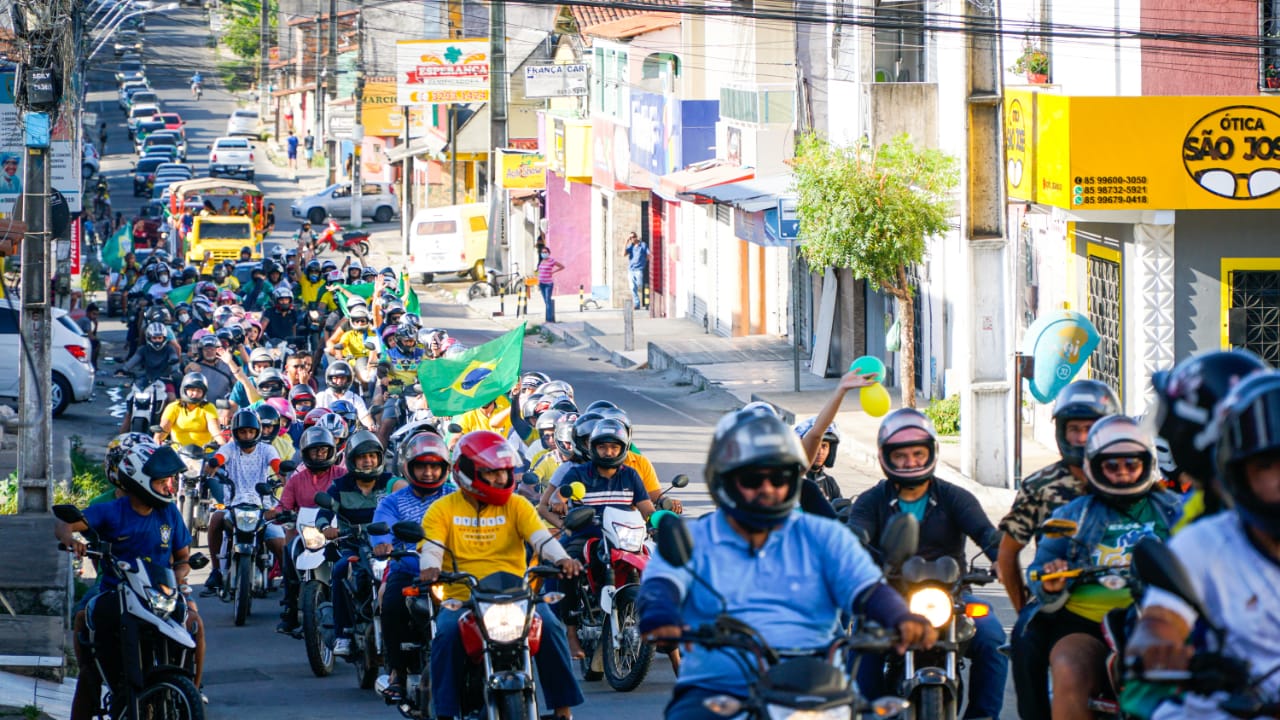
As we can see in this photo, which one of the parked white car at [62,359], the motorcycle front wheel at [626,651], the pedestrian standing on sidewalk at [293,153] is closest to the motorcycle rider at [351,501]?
the motorcycle front wheel at [626,651]

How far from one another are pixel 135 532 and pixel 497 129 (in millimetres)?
42460

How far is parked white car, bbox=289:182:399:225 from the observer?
65694mm

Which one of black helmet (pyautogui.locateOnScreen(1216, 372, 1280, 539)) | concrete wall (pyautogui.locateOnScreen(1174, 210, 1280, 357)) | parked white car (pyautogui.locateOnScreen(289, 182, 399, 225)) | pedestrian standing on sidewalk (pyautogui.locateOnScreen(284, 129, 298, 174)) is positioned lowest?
black helmet (pyautogui.locateOnScreen(1216, 372, 1280, 539))

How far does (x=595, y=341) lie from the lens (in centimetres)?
3769

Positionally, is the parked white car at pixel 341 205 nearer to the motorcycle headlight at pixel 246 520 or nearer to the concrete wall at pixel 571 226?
the concrete wall at pixel 571 226

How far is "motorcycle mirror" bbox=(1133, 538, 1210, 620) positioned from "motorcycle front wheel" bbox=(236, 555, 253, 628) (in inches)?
419

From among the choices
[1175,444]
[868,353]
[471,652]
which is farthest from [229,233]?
[1175,444]

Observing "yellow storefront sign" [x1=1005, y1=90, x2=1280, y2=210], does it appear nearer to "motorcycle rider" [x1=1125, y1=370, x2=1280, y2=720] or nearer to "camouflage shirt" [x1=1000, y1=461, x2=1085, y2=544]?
"camouflage shirt" [x1=1000, y1=461, x2=1085, y2=544]

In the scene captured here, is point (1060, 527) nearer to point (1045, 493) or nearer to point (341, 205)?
point (1045, 493)

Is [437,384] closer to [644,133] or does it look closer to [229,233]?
[644,133]

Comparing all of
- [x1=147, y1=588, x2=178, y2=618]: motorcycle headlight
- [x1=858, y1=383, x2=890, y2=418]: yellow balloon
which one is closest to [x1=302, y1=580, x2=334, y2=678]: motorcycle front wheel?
[x1=147, y1=588, x2=178, y2=618]: motorcycle headlight

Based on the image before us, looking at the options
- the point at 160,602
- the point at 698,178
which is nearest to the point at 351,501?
the point at 160,602

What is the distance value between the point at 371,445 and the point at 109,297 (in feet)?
110

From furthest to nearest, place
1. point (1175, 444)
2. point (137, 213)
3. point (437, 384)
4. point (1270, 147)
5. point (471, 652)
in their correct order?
1. point (137, 213)
2. point (1270, 147)
3. point (437, 384)
4. point (471, 652)
5. point (1175, 444)
